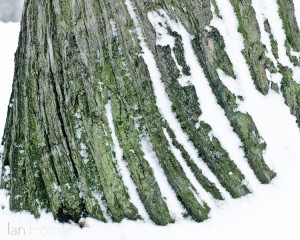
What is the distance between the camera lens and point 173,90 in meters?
6.33

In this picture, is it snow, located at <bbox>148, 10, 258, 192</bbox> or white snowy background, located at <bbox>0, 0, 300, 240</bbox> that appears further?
snow, located at <bbox>148, 10, 258, 192</bbox>

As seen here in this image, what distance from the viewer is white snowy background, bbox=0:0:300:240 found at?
19.8 ft

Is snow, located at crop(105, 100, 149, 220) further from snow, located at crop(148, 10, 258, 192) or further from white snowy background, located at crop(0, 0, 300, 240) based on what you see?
snow, located at crop(148, 10, 258, 192)

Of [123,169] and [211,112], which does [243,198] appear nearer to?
[211,112]

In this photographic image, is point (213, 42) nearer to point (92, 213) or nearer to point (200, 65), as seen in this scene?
point (200, 65)

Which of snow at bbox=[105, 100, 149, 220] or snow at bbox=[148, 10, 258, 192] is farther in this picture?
snow at bbox=[148, 10, 258, 192]

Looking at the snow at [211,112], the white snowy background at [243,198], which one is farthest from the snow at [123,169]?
the snow at [211,112]

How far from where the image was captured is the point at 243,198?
6484mm

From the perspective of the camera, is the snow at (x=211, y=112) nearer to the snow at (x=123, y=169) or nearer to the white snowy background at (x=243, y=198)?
the white snowy background at (x=243, y=198)

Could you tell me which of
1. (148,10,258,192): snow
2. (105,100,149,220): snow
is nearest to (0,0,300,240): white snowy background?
(148,10,258,192): snow

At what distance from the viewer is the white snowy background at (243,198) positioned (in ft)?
19.8

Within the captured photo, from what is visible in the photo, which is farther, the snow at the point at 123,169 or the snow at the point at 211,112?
the snow at the point at 211,112

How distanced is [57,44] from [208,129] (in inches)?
102

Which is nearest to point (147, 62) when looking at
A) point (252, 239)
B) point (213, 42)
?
point (213, 42)
